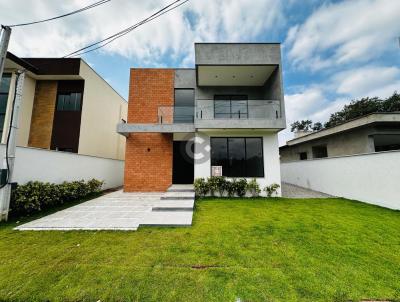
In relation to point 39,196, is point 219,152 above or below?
above

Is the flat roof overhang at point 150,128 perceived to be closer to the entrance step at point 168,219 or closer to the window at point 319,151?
the entrance step at point 168,219

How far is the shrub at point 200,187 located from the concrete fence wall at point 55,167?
5.85 meters

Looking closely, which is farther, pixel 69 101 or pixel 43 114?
pixel 69 101

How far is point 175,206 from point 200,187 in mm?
2534

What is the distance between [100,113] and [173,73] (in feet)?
21.5

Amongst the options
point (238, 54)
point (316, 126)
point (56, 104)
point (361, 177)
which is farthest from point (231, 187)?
point (316, 126)

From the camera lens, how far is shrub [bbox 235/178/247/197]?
8.58m

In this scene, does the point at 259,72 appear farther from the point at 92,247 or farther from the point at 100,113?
the point at 100,113

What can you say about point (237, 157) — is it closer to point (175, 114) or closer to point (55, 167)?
point (175, 114)

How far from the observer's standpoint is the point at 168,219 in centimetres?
508

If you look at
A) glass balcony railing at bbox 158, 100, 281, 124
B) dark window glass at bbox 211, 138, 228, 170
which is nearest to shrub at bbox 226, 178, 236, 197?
dark window glass at bbox 211, 138, 228, 170

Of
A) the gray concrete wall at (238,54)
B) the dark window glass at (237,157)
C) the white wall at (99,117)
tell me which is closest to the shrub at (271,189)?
the dark window glass at (237,157)

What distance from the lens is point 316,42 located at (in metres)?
10.8

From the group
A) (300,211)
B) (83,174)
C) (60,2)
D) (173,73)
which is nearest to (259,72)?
(173,73)
